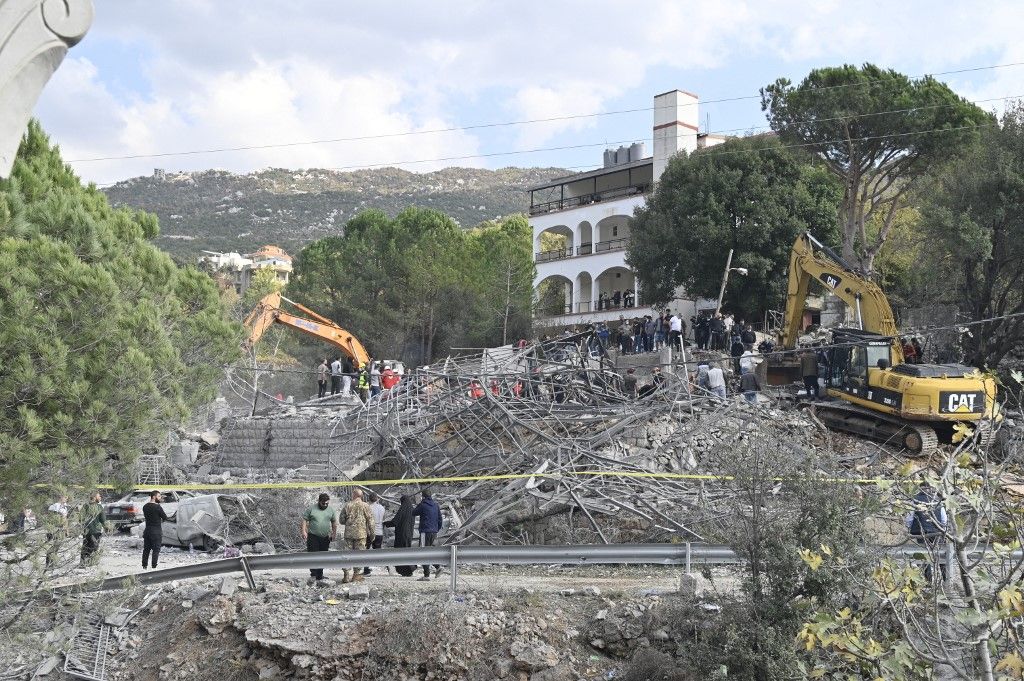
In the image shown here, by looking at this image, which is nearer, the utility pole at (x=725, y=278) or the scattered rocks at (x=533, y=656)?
the scattered rocks at (x=533, y=656)

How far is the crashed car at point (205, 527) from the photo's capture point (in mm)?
19906

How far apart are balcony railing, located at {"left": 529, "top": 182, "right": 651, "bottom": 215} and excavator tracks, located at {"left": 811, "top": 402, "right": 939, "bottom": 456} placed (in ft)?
96.1

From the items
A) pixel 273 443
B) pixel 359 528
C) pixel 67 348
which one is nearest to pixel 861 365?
pixel 359 528

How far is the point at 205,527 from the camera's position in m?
19.9

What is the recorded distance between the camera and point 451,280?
52219 mm

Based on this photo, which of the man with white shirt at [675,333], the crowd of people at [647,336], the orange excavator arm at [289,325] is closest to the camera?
the orange excavator arm at [289,325]

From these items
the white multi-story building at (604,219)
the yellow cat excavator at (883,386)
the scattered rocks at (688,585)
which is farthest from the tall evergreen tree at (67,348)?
the white multi-story building at (604,219)

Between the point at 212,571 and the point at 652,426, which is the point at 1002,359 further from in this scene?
the point at 212,571

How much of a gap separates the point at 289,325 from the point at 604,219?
24.7 metres

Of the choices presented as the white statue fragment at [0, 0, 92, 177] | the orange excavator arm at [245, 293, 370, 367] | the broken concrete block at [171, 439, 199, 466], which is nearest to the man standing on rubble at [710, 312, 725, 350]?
the orange excavator arm at [245, 293, 370, 367]

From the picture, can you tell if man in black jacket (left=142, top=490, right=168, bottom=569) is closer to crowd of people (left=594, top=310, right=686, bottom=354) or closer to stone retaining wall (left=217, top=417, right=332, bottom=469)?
stone retaining wall (left=217, top=417, right=332, bottom=469)

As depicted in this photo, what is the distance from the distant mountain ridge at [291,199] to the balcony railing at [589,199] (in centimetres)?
6715

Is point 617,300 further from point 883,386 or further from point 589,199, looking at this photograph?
point 883,386

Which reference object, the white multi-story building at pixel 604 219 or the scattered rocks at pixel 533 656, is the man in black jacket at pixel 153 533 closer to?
the scattered rocks at pixel 533 656
